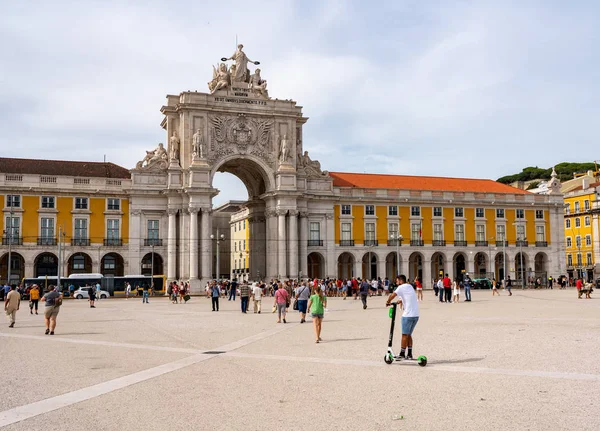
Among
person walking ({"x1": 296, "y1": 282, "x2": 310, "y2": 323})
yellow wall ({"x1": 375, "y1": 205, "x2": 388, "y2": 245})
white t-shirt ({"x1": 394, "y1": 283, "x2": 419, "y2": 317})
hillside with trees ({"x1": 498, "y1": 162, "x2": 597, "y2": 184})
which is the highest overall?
hillside with trees ({"x1": 498, "y1": 162, "x2": 597, "y2": 184})

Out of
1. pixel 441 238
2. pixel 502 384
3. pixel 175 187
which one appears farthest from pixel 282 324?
pixel 441 238

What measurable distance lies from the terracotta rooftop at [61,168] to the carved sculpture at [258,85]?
57.9 ft

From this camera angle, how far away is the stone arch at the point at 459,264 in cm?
7631

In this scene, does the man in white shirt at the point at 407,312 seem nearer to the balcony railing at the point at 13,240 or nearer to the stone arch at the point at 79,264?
the balcony railing at the point at 13,240

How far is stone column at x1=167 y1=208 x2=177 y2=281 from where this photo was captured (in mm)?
63969

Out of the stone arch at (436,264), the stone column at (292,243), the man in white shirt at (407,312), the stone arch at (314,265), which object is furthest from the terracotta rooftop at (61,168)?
the man in white shirt at (407,312)

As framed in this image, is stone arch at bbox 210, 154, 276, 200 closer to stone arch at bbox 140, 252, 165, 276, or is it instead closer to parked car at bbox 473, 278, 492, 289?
stone arch at bbox 140, 252, 165, 276

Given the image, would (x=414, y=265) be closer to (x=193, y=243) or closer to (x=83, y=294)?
(x=193, y=243)

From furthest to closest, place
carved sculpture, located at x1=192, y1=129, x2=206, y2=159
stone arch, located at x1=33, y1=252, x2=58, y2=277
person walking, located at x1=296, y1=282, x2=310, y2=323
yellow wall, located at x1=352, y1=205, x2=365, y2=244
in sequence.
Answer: yellow wall, located at x1=352, y1=205, x2=365, y2=244 → carved sculpture, located at x1=192, y1=129, x2=206, y2=159 → stone arch, located at x1=33, y1=252, x2=58, y2=277 → person walking, located at x1=296, y1=282, x2=310, y2=323

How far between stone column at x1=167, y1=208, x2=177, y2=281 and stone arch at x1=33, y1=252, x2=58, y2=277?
11233 millimetres

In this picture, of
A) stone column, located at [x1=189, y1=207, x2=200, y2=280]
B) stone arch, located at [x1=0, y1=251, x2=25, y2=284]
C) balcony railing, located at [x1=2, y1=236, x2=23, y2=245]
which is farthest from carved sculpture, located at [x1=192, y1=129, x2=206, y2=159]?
stone arch, located at [x1=0, y1=251, x2=25, y2=284]

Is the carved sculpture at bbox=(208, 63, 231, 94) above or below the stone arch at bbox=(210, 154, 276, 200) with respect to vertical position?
above

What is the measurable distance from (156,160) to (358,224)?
22961mm

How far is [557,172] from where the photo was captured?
133 metres
